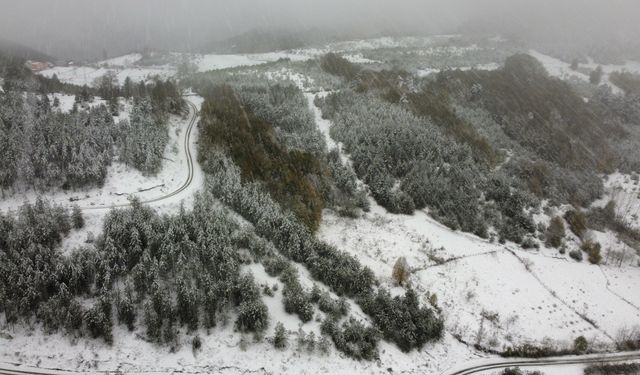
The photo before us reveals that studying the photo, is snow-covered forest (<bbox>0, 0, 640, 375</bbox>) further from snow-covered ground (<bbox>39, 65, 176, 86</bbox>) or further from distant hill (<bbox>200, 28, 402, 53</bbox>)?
distant hill (<bbox>200, 28, 402, 53</bbox>)

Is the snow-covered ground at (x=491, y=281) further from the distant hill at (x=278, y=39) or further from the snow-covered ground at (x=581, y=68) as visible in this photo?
the distant hill at (x=278, y=39)

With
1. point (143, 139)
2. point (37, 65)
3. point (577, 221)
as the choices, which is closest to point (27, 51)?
point (37, 65)

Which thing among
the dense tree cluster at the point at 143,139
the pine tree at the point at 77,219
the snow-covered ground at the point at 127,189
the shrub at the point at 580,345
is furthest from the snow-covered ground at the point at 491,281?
the pine tree at the point at 77,219

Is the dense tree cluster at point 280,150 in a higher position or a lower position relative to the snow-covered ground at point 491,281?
higher

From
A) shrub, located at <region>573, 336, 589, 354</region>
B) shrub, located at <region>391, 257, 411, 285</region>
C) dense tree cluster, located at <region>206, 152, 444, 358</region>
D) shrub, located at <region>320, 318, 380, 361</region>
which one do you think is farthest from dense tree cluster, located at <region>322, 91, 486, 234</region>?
shrub, located at <region>320, 318, 380, 361</region>

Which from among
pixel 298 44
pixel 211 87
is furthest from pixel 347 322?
pixel 298 44

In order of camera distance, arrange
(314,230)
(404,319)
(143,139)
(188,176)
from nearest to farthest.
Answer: (404,319)
(314,230)
(188,176)
(143,139)

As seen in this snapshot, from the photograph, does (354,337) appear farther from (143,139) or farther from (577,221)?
(577,221)

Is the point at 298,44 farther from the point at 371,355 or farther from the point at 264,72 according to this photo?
the point at 371,355

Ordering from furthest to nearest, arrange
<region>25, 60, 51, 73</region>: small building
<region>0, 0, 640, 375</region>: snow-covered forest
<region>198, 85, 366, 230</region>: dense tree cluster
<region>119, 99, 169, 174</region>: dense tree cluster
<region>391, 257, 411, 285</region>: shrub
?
<region>25, 60, 51, 73</region>: small building, <region>198, 85, 366, 230</region>: dense tree cluster, <region>119, 99, 169, 174</region>: dense tree cluster, <region>391, 257, 411, 285</region>: shrub, <region>0, 0, 640, 375</region>: snow-covered forest

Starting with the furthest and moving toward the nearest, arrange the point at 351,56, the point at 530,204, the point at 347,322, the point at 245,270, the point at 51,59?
the point at 51,59 < the point at 351,56 < the point at 530,204 < the point at 245,270 < the point at 347,322

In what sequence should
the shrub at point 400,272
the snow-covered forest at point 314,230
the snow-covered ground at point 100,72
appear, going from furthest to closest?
1. the snow-covered ground at point 100,72
2. the shrub at point 400,272
3. the snow-covered forest at point 314,230
